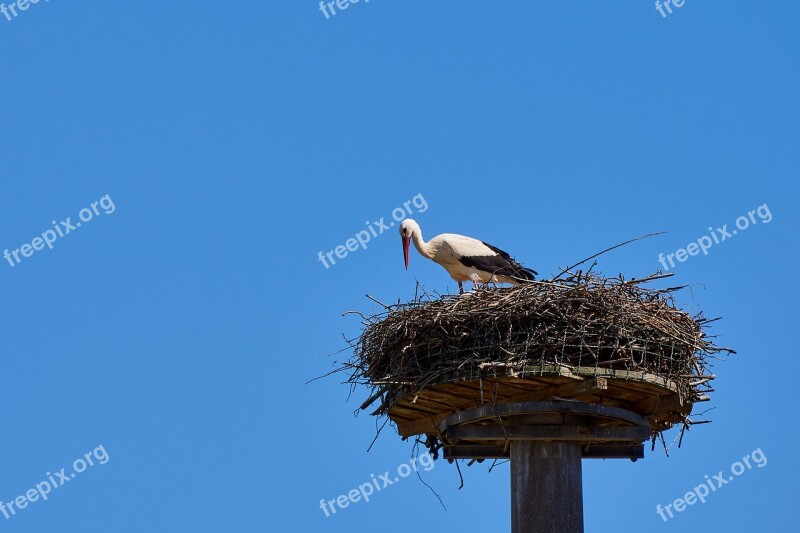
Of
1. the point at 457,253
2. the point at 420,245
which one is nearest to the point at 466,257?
the point at 457,253

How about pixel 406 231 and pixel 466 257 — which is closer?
pixel 466 257

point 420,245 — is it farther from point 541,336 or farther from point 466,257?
point 541,336

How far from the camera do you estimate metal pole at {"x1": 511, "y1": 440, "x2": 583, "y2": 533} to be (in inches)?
398

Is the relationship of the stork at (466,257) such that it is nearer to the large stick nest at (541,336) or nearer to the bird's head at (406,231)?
the bird's head at (406,231)

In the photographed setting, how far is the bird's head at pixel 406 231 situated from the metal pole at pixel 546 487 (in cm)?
501

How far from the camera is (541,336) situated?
33.0 ft

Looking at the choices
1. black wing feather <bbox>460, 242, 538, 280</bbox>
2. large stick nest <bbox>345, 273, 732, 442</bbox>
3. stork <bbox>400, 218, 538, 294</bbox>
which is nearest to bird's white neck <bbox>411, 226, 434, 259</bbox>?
stork <bbox>400, 218, 538, 294</bbox>

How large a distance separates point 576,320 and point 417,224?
524 cm

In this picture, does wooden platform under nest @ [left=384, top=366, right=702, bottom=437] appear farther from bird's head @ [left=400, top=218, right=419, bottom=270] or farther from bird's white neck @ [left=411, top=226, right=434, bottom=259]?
bird's head @ [left=400, top=218, right=419, bottom=270]

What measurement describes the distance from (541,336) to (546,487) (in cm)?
128

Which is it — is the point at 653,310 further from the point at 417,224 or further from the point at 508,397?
the point at 417,224

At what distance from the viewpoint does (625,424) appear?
1058 cm

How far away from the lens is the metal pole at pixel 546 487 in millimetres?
10117

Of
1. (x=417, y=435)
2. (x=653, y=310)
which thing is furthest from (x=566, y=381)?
(x=417, y=435)
